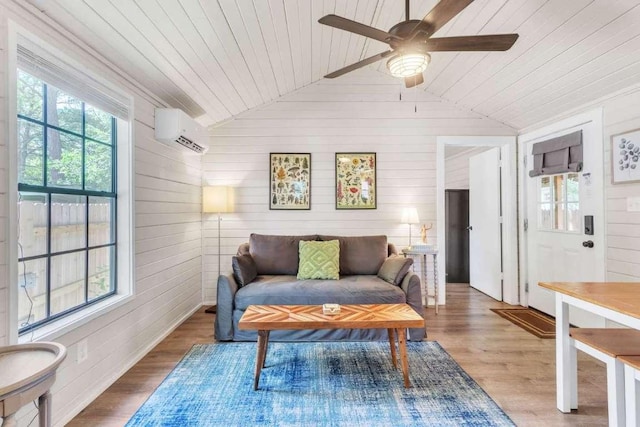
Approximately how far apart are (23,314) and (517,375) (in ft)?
10.2

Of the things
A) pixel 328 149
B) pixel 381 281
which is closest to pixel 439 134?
pixel 328 149

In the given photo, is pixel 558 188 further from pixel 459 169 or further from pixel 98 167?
pixel 98 167

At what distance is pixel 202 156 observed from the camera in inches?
165

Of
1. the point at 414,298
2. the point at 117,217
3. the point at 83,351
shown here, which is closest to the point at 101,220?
the point at 117,217

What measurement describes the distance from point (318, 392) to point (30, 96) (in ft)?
7.83

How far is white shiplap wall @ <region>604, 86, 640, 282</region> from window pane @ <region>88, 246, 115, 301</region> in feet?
13.5

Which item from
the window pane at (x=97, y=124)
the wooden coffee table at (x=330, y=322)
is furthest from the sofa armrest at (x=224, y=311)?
the window pane at (x=97, y=124)

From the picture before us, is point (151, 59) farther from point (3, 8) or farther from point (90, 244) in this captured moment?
point (90, 244)

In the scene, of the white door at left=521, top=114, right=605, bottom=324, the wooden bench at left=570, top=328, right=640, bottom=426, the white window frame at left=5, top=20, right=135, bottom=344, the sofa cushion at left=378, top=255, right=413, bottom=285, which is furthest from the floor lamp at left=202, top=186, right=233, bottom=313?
the white door at left=521, top=114, right=605, bottom=324

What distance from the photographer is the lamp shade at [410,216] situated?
3982 mm

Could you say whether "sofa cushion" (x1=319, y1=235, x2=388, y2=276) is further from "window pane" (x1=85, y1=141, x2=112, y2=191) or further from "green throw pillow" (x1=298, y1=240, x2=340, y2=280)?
"window pane" (x1=85, y1=141, x2=112, y2=191)

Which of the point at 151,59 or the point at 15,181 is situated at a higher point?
the point at 151,59

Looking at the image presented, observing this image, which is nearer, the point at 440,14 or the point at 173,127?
the point at 440,14

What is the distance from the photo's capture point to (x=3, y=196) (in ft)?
4.97
